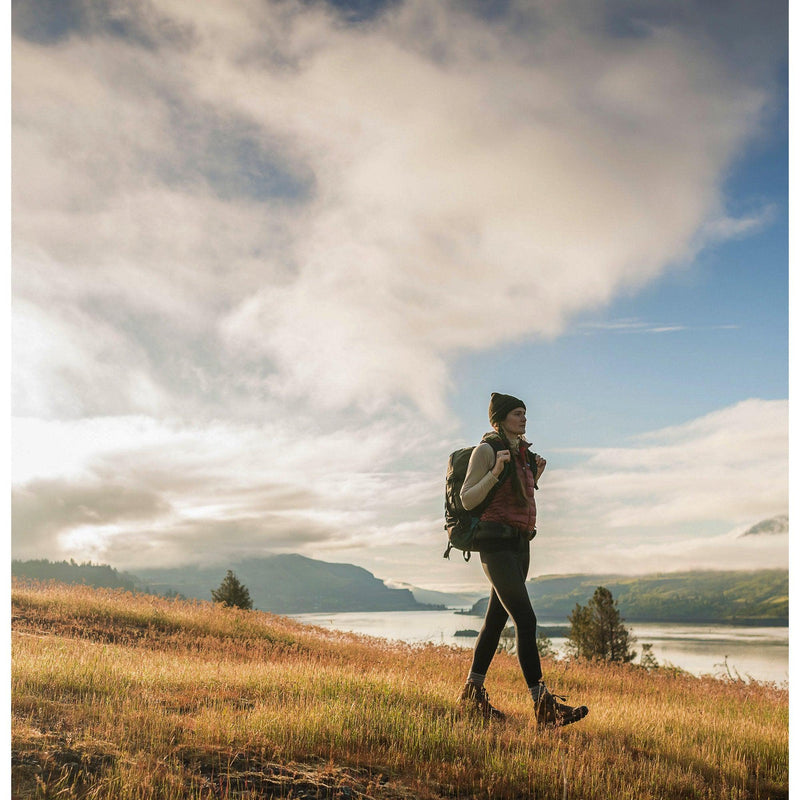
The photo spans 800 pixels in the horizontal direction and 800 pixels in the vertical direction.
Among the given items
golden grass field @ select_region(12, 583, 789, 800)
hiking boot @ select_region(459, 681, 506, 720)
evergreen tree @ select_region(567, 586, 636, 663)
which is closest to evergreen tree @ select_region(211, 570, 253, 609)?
evergreen tree @ select_region(567, 586, 636, 663)

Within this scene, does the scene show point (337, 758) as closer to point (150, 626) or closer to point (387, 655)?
point (387, 655)

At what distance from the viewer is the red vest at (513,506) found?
17.4ft

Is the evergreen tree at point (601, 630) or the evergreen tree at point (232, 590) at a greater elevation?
the evergreen tree at point (232, 590)

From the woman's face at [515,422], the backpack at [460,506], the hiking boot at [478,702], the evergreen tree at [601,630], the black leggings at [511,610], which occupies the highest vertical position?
the woman's face at [515,422]

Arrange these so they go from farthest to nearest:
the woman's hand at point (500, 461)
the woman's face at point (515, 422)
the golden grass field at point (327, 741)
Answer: the woman's face at point (515, 422), the woman's hand at point (500, 461), the golden grass field at point (327, 741)

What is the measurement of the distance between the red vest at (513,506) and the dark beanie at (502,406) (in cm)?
39

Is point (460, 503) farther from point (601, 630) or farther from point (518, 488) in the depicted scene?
point (601, 630)

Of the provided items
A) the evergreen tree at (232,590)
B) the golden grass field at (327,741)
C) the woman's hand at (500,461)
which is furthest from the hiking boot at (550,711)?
the evergreen tree at (232,590)

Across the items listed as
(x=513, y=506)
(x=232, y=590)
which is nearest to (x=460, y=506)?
(x=513, y=506)

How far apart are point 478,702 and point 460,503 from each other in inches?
64.9

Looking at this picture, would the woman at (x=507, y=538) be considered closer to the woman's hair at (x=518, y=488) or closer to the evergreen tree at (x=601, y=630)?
the woman's hair at (x=518, y=488)

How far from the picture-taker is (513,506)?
17.6ft

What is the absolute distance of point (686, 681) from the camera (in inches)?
423

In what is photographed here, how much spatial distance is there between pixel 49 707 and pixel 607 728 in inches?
172
